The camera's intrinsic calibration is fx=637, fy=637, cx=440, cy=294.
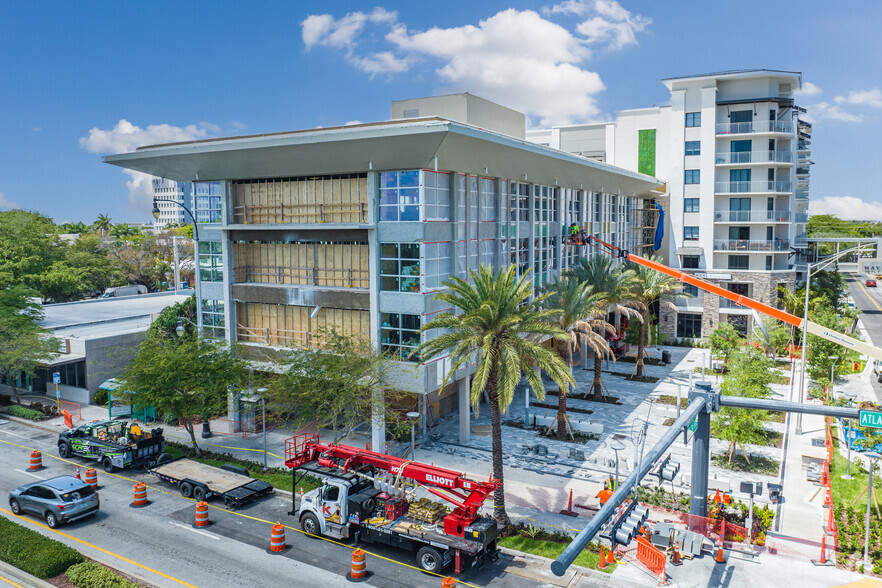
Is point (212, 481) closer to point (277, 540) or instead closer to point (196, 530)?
point (196, 530)

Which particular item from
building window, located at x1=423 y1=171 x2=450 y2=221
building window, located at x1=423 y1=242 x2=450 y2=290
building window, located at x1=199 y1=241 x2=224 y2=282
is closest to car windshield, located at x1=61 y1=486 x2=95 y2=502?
building window, located at x1=199 y1=241 x2=224 y2=282

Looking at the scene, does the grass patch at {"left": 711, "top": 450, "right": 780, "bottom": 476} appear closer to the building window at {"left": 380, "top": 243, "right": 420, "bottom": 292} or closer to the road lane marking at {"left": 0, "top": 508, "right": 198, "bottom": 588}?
the building window at {"left": 380, "top": 243, "right": 420, "bottom": 292}

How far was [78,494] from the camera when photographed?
23.4 meters

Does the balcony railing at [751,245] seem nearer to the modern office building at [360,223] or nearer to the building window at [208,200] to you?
the modern office building at [360,223]

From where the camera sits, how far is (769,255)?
193ft

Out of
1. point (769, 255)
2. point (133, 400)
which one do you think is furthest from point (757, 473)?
point (769, 255)

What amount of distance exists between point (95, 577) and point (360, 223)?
18.0 m

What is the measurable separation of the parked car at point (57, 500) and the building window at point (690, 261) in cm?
5292

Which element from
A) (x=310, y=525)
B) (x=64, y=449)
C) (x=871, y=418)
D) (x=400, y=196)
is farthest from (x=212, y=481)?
(x=871, y=418)

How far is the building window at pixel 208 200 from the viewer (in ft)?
118

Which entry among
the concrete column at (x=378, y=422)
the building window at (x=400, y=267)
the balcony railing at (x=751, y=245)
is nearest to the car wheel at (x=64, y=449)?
the concrete column at (x=378, y=422)

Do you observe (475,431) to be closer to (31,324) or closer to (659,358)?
(659,358)

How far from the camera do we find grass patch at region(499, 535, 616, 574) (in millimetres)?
20422

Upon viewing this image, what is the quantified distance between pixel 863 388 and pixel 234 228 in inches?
1621
